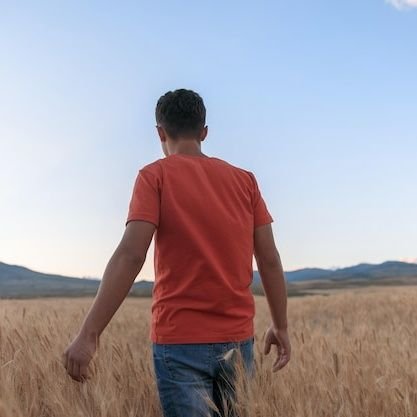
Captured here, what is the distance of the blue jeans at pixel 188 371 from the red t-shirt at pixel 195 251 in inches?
1.3

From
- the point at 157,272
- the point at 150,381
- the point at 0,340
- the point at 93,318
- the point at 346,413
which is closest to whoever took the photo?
the point at 93,318

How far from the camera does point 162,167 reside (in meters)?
2.10

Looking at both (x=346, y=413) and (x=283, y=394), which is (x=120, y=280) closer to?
(x=283, y=394)

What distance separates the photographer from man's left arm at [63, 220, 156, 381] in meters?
1.93

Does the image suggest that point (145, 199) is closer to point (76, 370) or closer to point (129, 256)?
point (129, 256)

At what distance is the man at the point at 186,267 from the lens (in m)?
1.98

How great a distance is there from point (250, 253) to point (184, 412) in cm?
57

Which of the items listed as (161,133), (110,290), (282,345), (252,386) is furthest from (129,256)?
(282,345)

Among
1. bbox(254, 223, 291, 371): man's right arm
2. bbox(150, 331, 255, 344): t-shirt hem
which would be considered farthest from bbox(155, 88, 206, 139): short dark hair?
bbox(150, 331, 255, 344): t-shirt hem

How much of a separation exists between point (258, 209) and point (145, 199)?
466mm

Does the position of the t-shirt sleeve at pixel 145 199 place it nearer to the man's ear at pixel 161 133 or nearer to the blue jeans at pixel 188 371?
the man's ear at pixel 161 133

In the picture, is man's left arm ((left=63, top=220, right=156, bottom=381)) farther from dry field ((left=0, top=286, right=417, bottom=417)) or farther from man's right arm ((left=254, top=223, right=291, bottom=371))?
man's right arm ((left=254, top=223, right=291, bottom=371))

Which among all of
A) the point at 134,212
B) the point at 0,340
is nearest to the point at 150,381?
the point at 134,212

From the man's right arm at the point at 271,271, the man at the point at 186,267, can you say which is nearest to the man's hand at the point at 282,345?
the man's right arm at the point at 271,271
